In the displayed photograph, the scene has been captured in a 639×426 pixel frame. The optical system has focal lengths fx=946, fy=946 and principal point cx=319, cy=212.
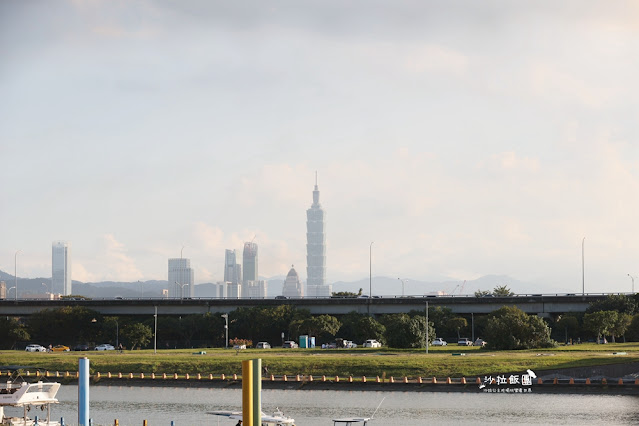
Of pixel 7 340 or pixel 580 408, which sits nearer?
pixel 580 408

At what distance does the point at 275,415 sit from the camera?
190 ft

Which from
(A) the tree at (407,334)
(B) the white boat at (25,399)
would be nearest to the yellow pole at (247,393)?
(B) the white boat at (25,399)

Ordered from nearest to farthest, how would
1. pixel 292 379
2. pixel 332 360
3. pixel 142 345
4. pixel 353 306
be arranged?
pixel 292 379 < pixel 332 360 < pixel 142 345 < pixel 353 306

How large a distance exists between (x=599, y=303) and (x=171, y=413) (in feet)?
320

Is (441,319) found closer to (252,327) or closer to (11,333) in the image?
(252,327)

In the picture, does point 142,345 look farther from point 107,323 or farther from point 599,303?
point 599,303

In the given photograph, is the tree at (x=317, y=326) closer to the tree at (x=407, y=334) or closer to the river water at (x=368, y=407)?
the tree at (x=407, y=334)

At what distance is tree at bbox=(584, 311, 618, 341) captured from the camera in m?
133

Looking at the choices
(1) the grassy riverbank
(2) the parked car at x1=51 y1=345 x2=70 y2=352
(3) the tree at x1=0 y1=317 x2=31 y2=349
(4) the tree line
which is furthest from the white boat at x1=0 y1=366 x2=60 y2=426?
(3) the tree at x1=0 y1=317 x2=31 y2=349

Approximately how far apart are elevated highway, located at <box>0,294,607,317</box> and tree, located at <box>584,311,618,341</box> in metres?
25.6

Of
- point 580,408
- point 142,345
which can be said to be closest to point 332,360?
point 580,408

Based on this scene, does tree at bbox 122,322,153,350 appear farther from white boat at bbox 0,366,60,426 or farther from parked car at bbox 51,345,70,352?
Answer: white boat at bbox 0,366,60,426

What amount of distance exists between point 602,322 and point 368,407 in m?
71.2

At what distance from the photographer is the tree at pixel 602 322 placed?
133m
